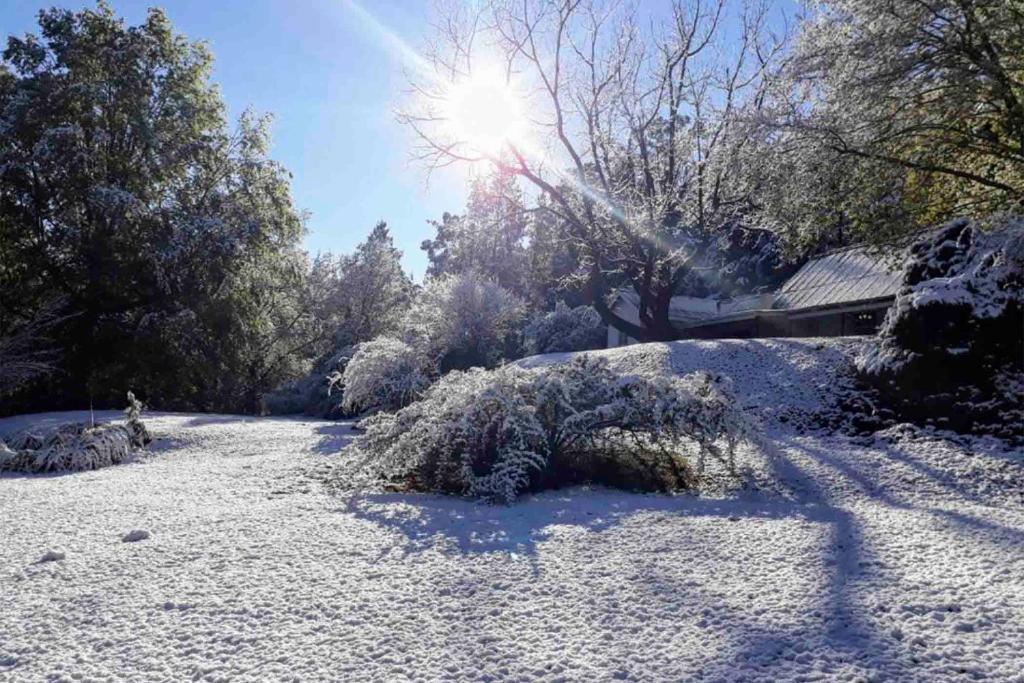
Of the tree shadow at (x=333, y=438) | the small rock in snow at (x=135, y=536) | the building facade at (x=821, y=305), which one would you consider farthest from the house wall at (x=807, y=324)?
the small rock in snow at (x=135, y=536)

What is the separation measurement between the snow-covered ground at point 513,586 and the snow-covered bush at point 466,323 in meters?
9.68

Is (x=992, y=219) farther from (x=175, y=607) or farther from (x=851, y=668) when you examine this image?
(x=175, y=607)

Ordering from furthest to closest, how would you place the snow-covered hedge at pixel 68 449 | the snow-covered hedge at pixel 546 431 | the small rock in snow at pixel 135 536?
the snow-covered hedge at pixel 68 449, the snow-covered hedge at pixel 546 431, the small rock in snow at pixel 135 536

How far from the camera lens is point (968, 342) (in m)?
7.67

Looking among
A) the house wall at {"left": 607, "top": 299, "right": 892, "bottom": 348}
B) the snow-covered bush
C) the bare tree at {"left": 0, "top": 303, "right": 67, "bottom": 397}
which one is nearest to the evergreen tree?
the bare tree at {"left": 0, "top": 303, "right": 67, "bottom": 397}

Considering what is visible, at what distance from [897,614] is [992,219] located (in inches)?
300

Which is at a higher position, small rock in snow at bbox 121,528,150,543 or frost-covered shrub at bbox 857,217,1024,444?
frost-covered shrub at bbox 857,217,1024,444

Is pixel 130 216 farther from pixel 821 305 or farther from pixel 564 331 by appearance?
pixel 821 305

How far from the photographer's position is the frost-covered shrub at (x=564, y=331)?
18.8 m

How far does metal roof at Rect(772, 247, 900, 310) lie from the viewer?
1611 centimetres

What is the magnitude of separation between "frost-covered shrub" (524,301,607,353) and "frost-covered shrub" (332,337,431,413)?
6760 millimetres

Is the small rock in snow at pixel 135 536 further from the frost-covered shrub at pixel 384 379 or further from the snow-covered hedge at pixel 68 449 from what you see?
the frost-covered shrub at pixel 384 379

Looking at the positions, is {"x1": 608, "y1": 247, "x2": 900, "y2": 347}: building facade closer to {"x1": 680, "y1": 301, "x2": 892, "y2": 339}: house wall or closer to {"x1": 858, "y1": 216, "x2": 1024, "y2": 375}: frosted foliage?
{"x1": 680, "y1": 301, "x2": 892, "y2": 339}: house wall

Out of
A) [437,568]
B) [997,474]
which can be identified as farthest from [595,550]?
[997,474]
